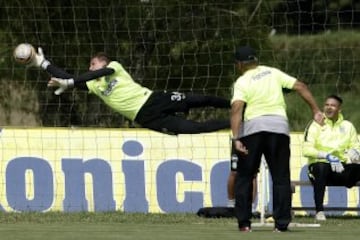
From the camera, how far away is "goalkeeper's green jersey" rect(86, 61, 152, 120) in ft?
52.0

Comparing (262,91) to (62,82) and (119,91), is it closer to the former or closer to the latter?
(62,82)

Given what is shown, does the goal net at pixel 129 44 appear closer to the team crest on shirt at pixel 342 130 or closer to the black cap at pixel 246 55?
the team crest on shirt at pixel 342 130

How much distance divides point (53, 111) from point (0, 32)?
1802 mm

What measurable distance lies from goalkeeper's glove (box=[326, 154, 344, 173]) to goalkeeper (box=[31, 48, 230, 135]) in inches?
55.9

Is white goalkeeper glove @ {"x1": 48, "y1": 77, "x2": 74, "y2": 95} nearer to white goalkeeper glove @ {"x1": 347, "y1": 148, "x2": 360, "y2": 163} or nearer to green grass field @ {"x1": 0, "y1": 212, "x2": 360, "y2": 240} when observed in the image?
green grass field @ {"x1": 0, "y1": 212, "x2": 360, "y2": 240}

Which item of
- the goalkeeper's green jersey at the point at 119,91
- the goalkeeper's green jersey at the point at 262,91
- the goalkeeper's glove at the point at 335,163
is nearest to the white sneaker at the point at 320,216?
the goalkeeper's glove at the point at 335,163

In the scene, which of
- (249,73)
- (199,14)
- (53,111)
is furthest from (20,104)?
(249,73)

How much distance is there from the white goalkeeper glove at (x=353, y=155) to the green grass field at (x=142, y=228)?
2.50 feet

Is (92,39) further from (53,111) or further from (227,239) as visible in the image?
(227,239)

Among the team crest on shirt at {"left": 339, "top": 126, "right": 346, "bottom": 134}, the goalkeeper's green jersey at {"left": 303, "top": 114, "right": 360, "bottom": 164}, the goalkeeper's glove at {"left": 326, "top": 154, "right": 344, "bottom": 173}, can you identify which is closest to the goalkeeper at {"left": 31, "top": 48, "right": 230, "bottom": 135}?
the goalkeeper's green jersey at {"left": 303, "top": 114, "right": 360, "bottom": 164}

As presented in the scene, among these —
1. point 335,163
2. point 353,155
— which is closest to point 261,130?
point 335,163

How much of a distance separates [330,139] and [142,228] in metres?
3.72

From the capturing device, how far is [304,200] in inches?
672

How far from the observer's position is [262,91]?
12.5 meters
